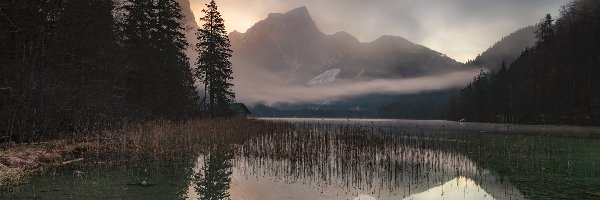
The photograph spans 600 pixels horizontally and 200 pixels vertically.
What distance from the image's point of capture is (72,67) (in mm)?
22859

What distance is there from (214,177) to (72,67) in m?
13.5

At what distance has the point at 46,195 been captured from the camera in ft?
35.4

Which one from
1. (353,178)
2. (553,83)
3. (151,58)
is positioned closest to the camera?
(353,178)

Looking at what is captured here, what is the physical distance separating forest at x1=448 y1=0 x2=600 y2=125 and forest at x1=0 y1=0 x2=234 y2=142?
235 ft

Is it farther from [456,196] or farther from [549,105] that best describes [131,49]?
[549,105]

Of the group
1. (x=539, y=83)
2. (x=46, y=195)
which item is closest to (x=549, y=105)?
(x=539, y=83)

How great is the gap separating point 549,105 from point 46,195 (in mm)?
99477

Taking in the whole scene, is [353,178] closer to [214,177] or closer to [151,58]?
[214,177]

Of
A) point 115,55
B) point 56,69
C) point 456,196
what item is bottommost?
point 456,196

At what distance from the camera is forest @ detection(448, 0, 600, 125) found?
83.9 m

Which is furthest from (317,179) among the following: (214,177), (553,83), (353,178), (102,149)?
(553,83)

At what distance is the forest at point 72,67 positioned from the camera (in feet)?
57.2

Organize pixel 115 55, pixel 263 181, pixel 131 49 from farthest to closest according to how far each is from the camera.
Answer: pixel 131 49
pixel 115 55
pixel 263 181

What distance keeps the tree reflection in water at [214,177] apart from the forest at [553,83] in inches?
2902
